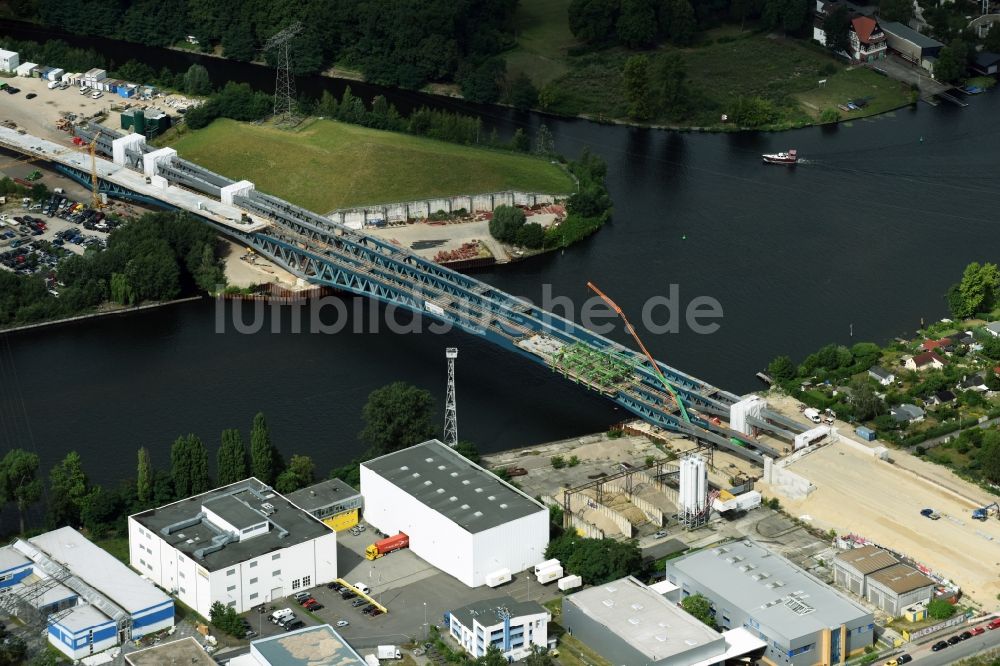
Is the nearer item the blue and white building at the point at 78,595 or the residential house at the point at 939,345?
the blue and white building at the point at 78,595


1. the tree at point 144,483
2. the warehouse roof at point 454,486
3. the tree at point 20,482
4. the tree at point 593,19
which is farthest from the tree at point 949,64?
the tree at point 20,482

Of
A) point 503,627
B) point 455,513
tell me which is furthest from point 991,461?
point 503,627

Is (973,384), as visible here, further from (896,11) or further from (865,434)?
(896,11)

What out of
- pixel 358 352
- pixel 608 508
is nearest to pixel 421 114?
pixel 358 352

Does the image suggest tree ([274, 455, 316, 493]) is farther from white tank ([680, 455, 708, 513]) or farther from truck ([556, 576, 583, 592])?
white tank ([680, 455, 708, 513])

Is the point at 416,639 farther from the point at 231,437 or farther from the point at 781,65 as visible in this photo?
the point at 781,65

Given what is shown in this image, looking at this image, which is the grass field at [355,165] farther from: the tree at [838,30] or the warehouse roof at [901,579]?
the warehouse roof at [901,579]
